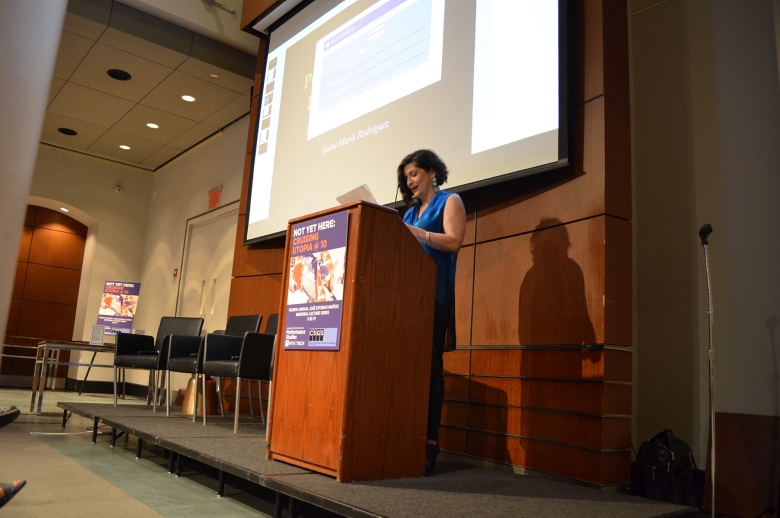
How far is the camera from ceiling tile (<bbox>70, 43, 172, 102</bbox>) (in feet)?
20.5

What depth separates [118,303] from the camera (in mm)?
8344

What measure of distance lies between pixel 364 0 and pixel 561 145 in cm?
220

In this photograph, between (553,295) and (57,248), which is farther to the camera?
(57,248)

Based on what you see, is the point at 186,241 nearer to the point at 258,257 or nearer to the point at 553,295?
the point at 258,257

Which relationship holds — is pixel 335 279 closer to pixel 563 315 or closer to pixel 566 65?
pixel 563 315

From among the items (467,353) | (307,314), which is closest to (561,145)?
(467,353)

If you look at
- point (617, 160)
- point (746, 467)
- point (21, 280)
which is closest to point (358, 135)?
point (617, 160)

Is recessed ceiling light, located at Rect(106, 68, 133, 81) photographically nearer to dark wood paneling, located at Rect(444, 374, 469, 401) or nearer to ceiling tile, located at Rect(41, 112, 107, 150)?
ceiling tile, located at Rect(41, 112, 107, 150)

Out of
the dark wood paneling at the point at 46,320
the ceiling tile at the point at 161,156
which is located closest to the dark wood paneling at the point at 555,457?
the ceiling tile at the point at 161,156

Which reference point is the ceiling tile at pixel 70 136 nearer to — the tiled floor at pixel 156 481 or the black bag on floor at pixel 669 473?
the tiled floor at pixel 156 481

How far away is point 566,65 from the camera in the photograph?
2889 mm

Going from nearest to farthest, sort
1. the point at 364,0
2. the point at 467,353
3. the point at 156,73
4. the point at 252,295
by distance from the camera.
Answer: the point at 467,353 → the point at 364,0 → the point at 252,295 → the point at 156,73

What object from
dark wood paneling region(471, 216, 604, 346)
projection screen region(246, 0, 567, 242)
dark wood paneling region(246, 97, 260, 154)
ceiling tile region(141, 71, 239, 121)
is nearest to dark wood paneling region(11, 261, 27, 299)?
ceiling tile region(141, 71, 239, 121)

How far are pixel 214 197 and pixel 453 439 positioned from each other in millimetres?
5440
